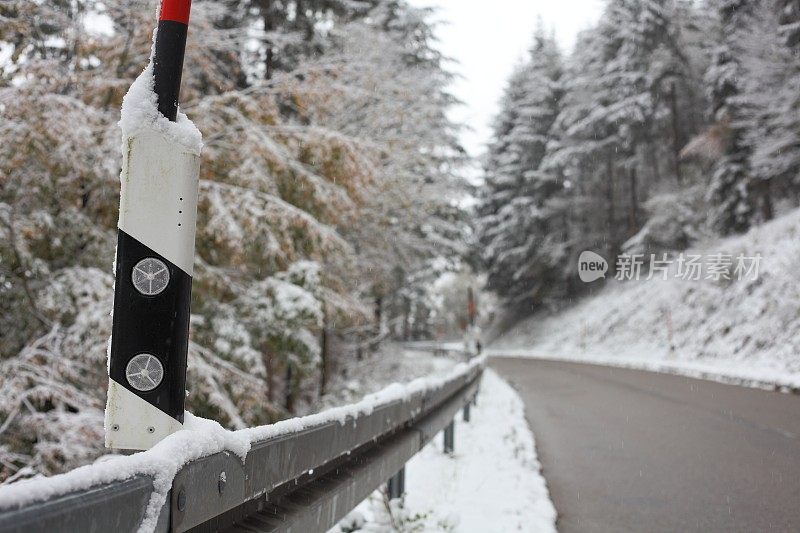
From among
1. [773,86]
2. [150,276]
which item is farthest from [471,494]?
[773,86]

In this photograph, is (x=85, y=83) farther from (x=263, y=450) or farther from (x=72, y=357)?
(x=263, y=450)

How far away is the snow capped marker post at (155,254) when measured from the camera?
2137mm

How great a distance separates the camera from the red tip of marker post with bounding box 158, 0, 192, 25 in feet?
7.68

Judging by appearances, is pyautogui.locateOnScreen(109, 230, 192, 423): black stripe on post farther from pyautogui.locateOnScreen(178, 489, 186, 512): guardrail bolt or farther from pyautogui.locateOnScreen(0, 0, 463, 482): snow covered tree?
pyautogui.locateOnScreen(0, 0, 463, 482): snow covered tree

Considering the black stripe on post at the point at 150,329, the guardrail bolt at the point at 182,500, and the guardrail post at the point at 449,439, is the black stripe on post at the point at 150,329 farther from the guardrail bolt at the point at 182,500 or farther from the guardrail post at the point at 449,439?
the guardrail post at the point at 449,439

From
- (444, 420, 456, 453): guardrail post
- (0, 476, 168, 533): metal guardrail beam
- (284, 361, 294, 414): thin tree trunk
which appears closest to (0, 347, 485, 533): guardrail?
(0, 476, 168, 533): metal guardrail beam

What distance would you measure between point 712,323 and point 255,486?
24910 millimetres

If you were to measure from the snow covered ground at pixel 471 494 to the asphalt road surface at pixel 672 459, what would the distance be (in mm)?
254

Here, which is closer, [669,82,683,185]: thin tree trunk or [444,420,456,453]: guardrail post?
[444,420,456,453]: guardrail post

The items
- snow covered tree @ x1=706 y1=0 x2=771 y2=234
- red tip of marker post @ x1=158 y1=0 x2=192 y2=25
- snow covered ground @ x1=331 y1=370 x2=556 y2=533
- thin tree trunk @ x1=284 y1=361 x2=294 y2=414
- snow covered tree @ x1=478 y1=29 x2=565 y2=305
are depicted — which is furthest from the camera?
snow covered tree @ x1=478 y1=29 x2=565 y2=305

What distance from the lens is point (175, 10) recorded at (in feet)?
7.68

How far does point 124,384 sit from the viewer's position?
2131 millimetres

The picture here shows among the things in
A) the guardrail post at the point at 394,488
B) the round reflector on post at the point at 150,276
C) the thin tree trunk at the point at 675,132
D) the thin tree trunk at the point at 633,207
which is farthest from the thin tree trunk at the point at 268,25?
the thin tree trunk at the point at 633,207

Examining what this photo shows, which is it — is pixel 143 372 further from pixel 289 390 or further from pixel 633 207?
pixel 633 207
